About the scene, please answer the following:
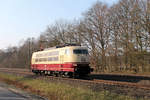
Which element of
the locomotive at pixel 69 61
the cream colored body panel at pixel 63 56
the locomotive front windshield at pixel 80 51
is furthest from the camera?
the locomotive front windshield at pixel 80 51

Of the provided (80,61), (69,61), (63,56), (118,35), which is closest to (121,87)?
(80,61)

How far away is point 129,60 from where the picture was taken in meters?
29.8

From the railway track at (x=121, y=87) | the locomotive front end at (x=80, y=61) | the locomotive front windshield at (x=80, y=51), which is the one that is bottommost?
the railway track at (x=121, y=87)

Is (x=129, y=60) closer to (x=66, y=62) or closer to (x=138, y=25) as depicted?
(x=138, y=25)

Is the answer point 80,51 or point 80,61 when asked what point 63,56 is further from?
point 80,61

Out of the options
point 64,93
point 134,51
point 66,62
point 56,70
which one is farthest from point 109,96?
point 134,51

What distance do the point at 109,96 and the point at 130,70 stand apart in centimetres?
2097

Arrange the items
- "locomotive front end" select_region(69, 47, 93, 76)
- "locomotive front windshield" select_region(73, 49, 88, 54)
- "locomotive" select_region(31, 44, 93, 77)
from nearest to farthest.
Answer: "locomotive front end" select_region(69, 47, 93, 76)
"locomotive" select_region(31, 44, 93, 77)
"locomotive front windshield" select_region(73, 49, 88, 54)

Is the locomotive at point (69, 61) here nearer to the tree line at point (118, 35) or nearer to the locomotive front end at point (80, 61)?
the locomotive front end at point (80, 61)

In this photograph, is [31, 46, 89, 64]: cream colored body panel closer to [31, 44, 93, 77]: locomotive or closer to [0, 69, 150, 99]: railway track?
[31, 44, 93, 77]: locomotive

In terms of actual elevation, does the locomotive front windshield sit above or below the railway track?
above

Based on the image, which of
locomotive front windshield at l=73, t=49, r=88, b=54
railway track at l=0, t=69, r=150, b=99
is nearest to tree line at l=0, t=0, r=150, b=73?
locomotive front windshield at l=73, t=49, r=88, b=54

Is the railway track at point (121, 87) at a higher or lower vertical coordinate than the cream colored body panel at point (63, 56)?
lower

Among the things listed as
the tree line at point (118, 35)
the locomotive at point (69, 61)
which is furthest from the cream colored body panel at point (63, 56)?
the tree line at point (118, 35)
